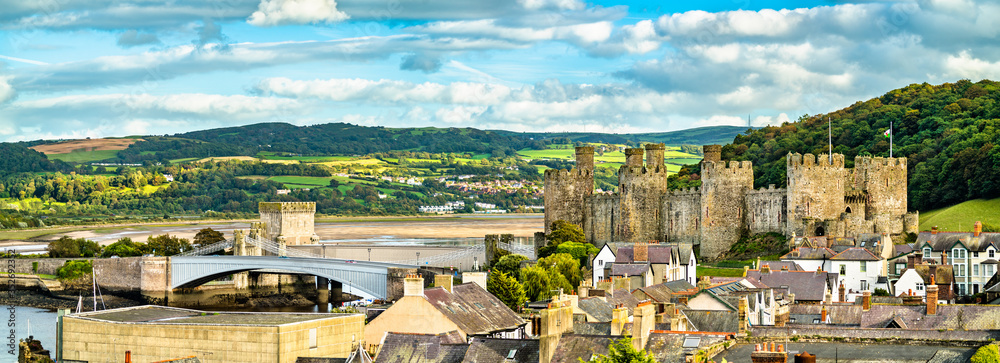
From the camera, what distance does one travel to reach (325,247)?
7044 centimetres

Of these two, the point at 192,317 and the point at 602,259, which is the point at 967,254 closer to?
the point at 602,259

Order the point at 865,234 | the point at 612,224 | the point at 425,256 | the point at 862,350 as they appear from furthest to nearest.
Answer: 1. the point at 425,256
2. the point at 612,224
3. the point at 865,234
4. the point at 862,350

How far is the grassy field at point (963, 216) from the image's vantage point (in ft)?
176

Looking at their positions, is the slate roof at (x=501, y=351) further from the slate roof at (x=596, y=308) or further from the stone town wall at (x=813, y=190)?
the stone town wall at (x=813, y=190)

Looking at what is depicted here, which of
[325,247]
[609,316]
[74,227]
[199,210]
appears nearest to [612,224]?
[325,247]

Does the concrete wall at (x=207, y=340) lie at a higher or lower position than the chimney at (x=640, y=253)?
lower

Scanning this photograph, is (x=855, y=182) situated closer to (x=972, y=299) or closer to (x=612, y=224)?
(x=612, y=224)

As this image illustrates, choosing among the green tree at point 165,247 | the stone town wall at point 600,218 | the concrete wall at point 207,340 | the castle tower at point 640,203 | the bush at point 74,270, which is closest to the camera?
the concrete wall at point 207,340

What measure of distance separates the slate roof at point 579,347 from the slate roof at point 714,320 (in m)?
4.81

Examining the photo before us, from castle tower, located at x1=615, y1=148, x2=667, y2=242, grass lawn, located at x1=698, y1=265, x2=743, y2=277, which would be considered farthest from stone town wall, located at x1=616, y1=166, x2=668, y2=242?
grass lawn, located at x1=698, y1=265, x2=743, y2=277

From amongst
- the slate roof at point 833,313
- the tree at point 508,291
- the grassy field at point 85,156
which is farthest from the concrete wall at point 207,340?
the grassy field at point 85,156

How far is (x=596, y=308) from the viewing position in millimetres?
26297

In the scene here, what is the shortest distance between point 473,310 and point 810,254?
19.0 m

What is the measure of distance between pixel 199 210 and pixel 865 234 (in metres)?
121
